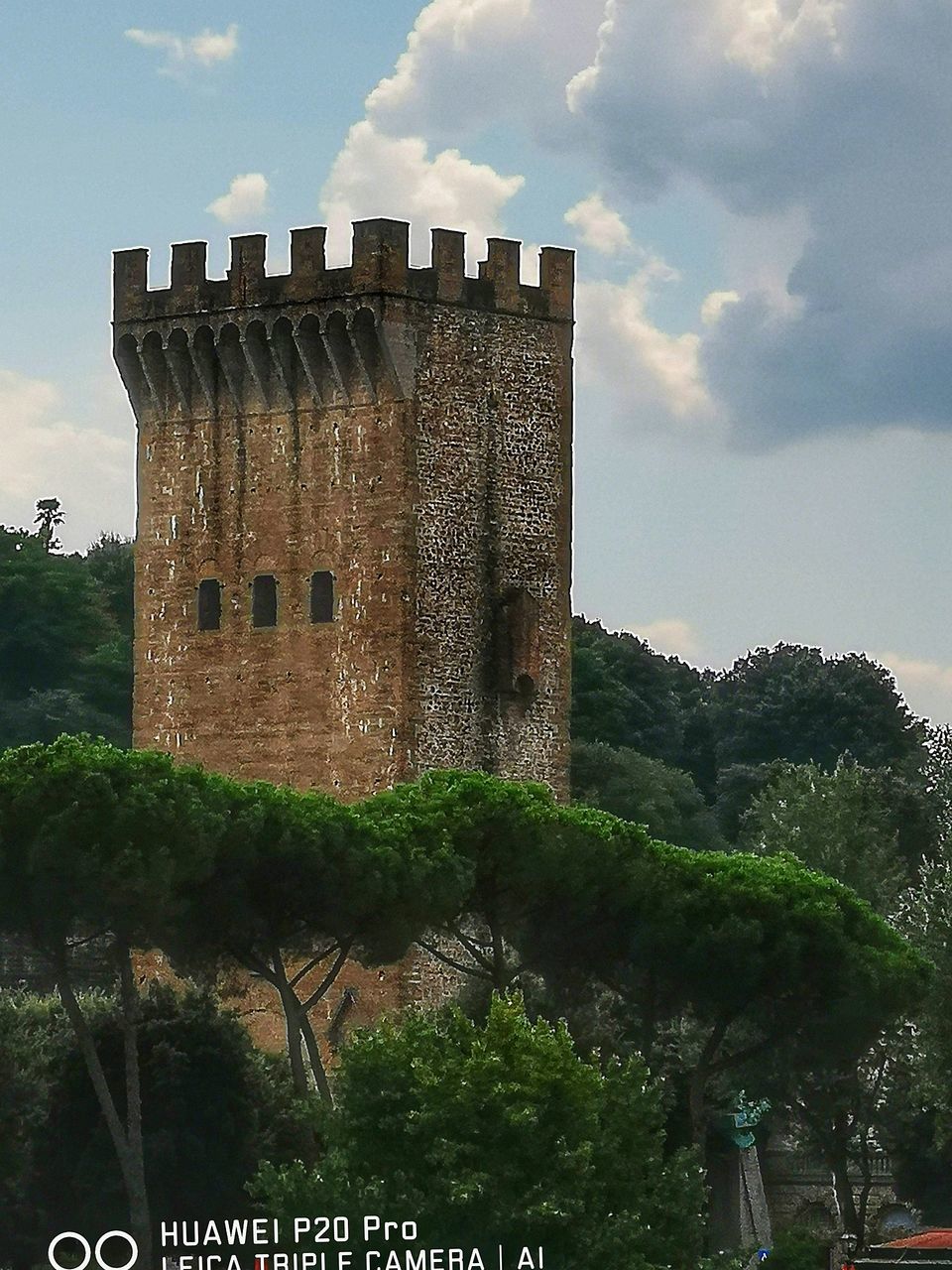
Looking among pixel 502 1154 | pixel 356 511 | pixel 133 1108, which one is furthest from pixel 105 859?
pixel 356 511

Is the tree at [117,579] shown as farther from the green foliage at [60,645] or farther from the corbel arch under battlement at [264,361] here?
the corbel arch under battlement at [264,361]

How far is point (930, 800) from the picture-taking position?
89812mm

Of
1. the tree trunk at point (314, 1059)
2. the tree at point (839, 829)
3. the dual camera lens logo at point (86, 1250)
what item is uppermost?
the tree at point (839, 829)

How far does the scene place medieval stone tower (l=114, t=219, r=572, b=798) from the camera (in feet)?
213

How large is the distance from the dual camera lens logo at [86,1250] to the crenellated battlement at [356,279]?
1716 cm

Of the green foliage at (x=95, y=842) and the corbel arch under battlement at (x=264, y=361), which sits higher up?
the corbel arch under battlement at (x=264, y=361)

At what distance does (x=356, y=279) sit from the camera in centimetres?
6538

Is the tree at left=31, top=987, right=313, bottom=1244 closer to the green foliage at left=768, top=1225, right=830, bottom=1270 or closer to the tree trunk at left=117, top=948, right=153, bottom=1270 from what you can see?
the tree trunk at left=117, top=948, right=153, bottom=1270

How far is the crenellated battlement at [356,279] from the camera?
2569 inches

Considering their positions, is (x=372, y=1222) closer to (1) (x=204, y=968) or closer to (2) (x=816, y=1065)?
(1) (x=204, y=968)

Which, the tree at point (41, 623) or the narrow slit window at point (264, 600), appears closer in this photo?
the narrow slit window at point (264, 600)

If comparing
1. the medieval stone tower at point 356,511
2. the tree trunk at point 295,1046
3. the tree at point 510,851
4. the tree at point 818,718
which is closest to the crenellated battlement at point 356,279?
the medieval stone tower at point 356,511

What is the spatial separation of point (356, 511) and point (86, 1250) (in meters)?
15.3

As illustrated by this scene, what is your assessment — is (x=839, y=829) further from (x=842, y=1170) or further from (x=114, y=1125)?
(x=114, y=1125)
